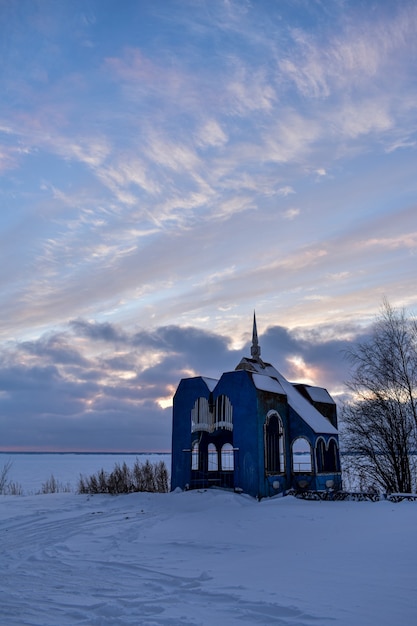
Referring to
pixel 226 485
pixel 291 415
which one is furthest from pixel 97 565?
pixel 291 415

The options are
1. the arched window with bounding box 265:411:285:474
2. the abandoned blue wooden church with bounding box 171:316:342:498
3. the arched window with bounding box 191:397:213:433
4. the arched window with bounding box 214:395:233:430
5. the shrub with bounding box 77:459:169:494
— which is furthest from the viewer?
the shrub with bounding box 77:459:169:494

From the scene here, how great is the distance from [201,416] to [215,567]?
53.1ft

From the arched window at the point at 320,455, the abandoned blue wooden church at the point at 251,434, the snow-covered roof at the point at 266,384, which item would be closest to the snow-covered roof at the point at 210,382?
the abandoned blue wooden church at the point at 251,434

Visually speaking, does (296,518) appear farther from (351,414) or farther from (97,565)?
(351,414)

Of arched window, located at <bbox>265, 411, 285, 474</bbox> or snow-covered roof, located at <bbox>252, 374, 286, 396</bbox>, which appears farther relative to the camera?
arched window, located at <bbox>265, 411, 285, 474</bbox>

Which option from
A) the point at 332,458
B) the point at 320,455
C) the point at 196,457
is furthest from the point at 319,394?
the point at 196,457

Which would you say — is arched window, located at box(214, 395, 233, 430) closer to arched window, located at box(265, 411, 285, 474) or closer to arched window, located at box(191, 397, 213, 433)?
arched window, located at box(191, 397, 213, 433)

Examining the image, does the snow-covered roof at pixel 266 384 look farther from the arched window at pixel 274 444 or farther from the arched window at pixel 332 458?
the arched window at pixel 332 458

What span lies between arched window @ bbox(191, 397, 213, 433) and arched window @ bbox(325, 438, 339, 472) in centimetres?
709

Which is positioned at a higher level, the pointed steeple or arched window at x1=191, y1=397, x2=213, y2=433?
the pointed steeple

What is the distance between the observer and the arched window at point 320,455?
2614 centimetres

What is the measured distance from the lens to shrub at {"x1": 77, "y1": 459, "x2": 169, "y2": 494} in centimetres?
2989

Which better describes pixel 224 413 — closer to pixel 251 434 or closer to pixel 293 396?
pixel 251 434

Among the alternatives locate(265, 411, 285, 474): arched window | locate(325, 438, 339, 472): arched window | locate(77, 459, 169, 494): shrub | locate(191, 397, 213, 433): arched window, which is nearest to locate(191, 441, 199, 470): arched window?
locate(191, 397, 213, 433): arched window
